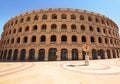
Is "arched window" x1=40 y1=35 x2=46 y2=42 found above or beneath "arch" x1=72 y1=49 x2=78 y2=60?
above

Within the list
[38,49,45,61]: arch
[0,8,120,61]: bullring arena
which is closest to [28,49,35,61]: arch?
[0,8,120,61]: bullring arena

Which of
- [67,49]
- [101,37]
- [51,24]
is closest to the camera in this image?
[67,49]

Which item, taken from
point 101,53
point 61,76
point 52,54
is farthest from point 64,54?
point 61,76

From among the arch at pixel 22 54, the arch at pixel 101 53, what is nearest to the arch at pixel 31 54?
the arch at pixel 22 54

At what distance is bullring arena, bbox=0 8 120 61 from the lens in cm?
2552

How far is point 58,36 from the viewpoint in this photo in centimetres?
2564

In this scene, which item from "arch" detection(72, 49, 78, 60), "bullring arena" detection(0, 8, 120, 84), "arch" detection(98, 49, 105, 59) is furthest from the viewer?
"arch" detection(98, 49, 105, 59)

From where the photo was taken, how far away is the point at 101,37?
29.2 meters

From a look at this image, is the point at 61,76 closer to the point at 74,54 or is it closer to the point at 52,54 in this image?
the point at 52,54

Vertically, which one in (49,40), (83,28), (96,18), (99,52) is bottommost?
(99,52)

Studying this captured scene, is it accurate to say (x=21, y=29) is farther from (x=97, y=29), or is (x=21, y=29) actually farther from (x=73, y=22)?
(x=97, y=29)

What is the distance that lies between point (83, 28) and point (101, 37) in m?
6.33

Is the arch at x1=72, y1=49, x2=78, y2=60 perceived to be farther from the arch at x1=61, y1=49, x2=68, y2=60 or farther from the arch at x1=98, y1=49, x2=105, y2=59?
the arch at x1=98, y1=49, x2=105, y2=59

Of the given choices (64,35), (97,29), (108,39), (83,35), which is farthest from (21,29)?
(108,39)
